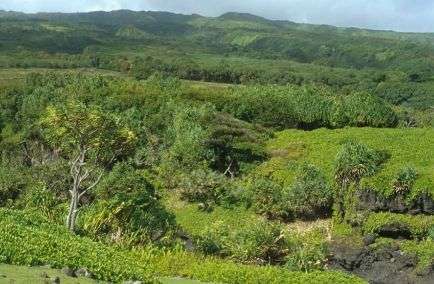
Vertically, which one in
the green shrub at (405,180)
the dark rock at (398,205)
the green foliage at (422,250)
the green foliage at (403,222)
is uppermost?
the green shrub at (405,180)

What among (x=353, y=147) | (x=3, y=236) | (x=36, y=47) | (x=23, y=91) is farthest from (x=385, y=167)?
(x=36, y=47)

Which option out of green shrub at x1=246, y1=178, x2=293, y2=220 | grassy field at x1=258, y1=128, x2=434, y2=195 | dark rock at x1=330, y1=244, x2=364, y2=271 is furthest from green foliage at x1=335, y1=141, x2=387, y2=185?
dark rock at x1=330, y1=244, x2=364, y2=271

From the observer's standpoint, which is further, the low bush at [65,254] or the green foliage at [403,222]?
the green foliage at [403,222]

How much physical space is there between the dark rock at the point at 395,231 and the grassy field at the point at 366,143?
2.67 meters

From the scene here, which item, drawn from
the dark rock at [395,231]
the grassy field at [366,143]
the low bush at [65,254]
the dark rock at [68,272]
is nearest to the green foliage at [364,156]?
the grassy field at [366,143]

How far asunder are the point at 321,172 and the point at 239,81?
312 feet

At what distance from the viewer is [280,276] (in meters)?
24.8

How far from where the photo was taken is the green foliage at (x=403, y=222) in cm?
4481

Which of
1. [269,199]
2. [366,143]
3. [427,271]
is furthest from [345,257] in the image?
[366,143]

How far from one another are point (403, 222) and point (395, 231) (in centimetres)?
84

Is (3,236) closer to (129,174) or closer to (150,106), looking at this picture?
(129,174)

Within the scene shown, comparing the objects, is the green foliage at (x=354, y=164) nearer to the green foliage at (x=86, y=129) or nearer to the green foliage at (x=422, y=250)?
the green foliage at (x=422, y=250)

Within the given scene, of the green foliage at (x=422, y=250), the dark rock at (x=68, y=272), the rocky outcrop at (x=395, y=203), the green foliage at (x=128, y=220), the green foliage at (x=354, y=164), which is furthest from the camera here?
the green foliage at (x=354, y=164)

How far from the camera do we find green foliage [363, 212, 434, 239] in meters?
44.8
